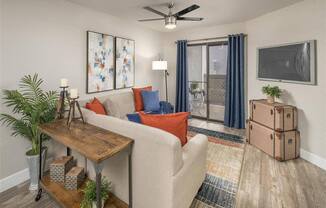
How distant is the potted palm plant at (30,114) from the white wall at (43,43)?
12 cm

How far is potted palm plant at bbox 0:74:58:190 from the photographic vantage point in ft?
7.13

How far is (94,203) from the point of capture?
1573 millimetres

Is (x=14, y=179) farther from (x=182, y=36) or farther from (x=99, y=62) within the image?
(x=182, y=36)

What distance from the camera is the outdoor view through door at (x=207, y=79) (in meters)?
4.89

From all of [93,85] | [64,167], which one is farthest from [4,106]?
[93,85]

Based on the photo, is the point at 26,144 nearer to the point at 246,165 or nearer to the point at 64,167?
the point at 64,167

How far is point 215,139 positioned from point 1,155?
3388mm

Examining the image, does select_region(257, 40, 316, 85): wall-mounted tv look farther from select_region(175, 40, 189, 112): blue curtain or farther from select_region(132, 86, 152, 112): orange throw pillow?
select_region(132, 86, 152, 112): orange throw pillow

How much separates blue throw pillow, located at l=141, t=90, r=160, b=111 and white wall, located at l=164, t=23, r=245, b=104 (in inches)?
63.0

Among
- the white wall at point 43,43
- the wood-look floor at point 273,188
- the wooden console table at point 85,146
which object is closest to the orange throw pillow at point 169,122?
the wooden console table at point 85,146

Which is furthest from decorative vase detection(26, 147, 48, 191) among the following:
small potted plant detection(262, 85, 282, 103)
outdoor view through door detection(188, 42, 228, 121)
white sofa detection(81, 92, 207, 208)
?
outdoor view through door detection(188, 42, 228, 121)

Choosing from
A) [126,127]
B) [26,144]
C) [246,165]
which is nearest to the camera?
[126,127]

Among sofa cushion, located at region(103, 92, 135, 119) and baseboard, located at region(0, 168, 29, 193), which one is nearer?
baseboard, located at region(0, 168, 29, 193)

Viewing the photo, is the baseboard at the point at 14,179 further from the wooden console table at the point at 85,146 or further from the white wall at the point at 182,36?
the white wall at the point at 182,36
